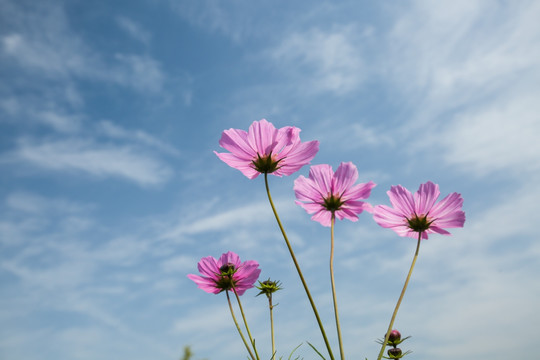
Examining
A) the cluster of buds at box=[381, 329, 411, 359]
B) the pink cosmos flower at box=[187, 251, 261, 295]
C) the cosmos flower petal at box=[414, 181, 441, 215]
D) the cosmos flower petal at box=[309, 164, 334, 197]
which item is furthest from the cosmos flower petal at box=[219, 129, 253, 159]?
the cluster of buds at box=[381, 329, 411, 359]

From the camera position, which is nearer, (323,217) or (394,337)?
(323,217)

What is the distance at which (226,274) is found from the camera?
2.01 metres

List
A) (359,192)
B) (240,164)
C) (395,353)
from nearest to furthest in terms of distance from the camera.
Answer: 1. (359,192)
2. (240,164)
3. (395,353)

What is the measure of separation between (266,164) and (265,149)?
2.3 inches

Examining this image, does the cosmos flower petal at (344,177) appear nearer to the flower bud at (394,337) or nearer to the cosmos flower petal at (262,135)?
the cosmos flower petal at (262,135)

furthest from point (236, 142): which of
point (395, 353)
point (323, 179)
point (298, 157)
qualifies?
point (395, 353)

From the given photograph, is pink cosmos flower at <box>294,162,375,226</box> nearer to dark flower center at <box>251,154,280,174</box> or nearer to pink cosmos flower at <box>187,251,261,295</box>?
dark flower center at <box>251,154,280,174</box>

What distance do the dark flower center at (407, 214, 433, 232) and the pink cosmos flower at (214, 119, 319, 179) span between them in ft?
1.59

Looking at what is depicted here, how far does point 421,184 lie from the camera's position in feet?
5.92

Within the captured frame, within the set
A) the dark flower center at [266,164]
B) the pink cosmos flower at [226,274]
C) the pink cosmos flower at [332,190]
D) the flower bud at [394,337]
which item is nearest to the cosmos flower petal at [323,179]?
the pink cosmos flower at [332,190]

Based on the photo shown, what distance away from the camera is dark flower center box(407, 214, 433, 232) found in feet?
5.85

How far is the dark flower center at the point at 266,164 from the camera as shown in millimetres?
1784

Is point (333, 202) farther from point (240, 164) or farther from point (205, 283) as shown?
point (205, 283)

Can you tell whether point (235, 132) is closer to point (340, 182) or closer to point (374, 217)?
point (340, 182)
